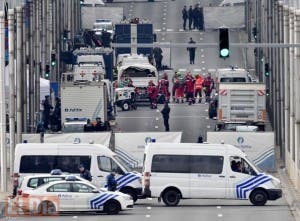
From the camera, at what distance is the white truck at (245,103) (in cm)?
9519

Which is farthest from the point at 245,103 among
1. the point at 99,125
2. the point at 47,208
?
the point at 47,208

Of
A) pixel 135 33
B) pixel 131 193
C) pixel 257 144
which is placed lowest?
pixel 131 193

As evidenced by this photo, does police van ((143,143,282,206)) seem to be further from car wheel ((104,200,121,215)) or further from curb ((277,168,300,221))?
car wheel ((104,200,121,215))

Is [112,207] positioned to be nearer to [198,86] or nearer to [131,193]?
[131,193]

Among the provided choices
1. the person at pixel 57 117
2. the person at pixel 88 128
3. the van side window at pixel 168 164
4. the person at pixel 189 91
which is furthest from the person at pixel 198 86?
the van side window at pixel 168 164

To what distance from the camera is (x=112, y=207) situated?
6906cm

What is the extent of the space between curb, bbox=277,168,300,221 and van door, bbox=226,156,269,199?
159 cm

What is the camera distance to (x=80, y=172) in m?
74.2

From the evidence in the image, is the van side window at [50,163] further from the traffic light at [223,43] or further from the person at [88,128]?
the person at [88,128]

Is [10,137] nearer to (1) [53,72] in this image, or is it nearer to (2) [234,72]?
(2) [234,72]

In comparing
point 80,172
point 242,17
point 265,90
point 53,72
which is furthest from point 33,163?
point 242,17

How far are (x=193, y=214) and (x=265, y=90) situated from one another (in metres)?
27.0

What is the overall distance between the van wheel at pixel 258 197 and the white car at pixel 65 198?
633 cm

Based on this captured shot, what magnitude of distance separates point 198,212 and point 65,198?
16.9 feet
